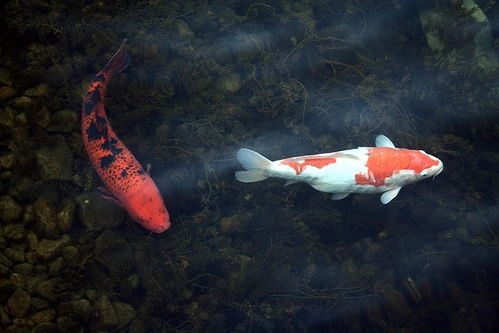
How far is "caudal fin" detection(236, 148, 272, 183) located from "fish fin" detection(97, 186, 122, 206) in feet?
5.17

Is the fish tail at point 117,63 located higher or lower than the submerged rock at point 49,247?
higher

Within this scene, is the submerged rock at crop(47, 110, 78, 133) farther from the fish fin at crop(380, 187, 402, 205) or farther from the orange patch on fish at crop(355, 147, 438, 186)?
the fish fin at crop(380, 187, 402, 205)

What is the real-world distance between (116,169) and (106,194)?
0.36 metres

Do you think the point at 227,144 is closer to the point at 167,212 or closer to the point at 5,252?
the point at 167,212

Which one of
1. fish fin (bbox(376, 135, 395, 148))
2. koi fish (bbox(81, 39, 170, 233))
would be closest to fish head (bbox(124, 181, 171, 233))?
koi fish (bbox(81, 39, 170, 233))

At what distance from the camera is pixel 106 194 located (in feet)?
13.9

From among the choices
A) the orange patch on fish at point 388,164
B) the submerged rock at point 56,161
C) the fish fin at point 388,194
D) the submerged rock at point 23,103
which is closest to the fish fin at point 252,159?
the orange patch on fish at point 388,164

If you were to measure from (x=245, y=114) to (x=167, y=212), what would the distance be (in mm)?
1786

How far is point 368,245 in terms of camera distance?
191 inches

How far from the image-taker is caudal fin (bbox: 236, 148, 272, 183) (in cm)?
389

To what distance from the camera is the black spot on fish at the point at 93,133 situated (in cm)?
416

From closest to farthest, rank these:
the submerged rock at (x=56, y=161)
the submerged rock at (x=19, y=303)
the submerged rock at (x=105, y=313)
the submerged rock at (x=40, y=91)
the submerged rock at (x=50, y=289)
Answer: the submerged rock at (x=19, y=303) < the submerged rock at (x=50, y=289) < the submerged rock at (x=105, y=313) < the submerged rock at (x=56, y=161) < the submerged rock at (x=40, y=91)

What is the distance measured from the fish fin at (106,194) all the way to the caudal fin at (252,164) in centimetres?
158

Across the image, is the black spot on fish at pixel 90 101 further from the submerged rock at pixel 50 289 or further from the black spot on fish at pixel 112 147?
the submerged rock at pixel 50 289
